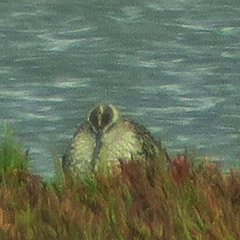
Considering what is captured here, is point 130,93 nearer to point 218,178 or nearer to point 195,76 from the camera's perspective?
point 195,76

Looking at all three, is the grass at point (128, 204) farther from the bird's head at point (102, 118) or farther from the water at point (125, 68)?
the water at point (125, 68)

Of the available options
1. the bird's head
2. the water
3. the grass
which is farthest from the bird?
the water

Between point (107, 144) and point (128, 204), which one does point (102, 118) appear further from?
point (128, 204)

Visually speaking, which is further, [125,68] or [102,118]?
[125,68]

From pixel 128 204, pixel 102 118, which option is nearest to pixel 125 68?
pixel 102 118

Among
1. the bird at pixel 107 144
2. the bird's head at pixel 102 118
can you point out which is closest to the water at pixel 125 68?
the bird's head at pixel 102 118

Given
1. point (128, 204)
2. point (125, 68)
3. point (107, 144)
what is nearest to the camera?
point (128, 204)

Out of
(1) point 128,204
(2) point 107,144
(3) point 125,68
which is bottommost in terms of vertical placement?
(3) point 125,68

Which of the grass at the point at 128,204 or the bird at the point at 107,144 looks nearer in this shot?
the grass at the point at 128,204

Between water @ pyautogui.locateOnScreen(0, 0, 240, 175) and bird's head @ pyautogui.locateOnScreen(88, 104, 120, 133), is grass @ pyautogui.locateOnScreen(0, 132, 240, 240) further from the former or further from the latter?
water @ pyautogui.locateOnScreen(0, 0, 240, 175)
